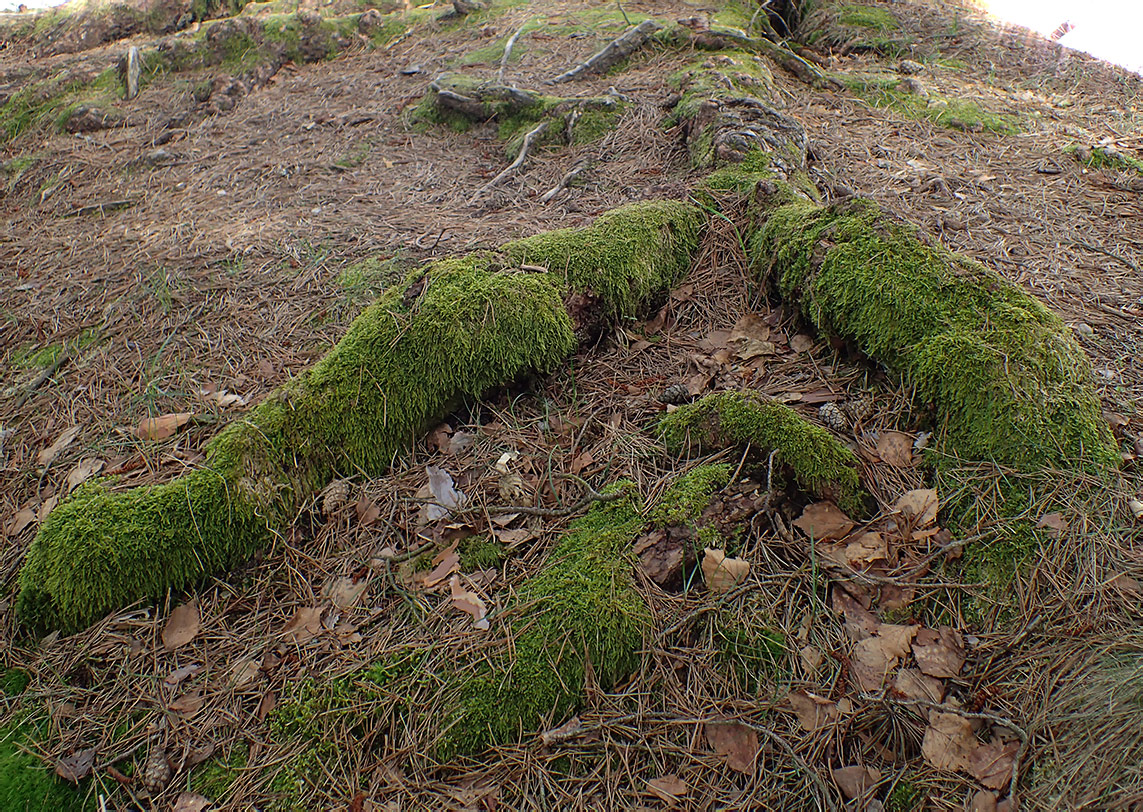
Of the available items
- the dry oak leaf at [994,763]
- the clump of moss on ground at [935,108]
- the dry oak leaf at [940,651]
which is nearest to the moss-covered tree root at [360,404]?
the dry oak leaf at [940,651]

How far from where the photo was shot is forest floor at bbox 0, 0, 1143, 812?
5.80 ft

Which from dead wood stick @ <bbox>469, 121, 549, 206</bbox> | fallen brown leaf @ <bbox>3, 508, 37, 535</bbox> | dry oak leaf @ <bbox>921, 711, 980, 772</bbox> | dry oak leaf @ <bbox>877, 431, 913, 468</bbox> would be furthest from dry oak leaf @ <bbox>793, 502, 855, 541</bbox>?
dead wood stick @ <bbox>469, 121, 549, 206</bbox>

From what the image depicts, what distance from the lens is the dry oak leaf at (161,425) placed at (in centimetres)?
277

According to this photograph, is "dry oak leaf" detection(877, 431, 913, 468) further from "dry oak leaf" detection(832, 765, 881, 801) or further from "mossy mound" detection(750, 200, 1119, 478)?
"dry oak leaf" detection(832, 765, 881, 801)

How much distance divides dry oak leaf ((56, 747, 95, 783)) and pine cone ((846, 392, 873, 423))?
276cm

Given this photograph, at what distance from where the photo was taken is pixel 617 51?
6.03 meters

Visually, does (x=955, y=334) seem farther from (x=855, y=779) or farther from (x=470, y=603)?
(x=470, y=603)

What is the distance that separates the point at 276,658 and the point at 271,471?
698mm

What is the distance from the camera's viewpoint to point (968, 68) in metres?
6.50

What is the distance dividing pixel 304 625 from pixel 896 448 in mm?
2184

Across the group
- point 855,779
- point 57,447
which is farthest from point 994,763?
point 57,447

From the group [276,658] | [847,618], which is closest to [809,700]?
[847,618]

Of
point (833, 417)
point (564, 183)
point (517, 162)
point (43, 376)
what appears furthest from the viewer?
point (517, 162)

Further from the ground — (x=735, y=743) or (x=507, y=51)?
(x=507, y=51)
